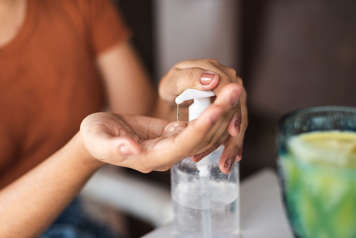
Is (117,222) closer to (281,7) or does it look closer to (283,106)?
(283,106)

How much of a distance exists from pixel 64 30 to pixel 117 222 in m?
0.51

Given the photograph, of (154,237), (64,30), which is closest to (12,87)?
(64,30)

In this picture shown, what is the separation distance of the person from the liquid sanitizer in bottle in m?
0.04

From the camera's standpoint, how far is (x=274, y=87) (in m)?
1.61

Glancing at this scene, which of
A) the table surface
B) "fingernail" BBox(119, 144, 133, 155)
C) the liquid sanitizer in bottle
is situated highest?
"fingernail" BBox(119, 144, 133, 155)

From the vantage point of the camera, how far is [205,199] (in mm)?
494

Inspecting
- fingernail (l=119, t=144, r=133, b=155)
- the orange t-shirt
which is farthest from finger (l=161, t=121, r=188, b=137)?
the orange t-shirt

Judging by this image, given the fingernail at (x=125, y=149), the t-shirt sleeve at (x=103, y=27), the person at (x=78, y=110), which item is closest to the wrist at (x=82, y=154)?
the person at (x=78, y=110)

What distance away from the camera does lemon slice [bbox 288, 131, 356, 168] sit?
1.18 feet

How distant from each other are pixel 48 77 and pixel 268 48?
3.38 ft

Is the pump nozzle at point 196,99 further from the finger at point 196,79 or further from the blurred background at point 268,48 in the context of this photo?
the blurred background at point 268,48

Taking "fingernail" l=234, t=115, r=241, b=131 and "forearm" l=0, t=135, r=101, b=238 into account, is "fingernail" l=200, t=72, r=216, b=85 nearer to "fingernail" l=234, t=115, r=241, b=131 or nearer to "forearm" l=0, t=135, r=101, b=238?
"fingernail" l=234, t=115, r=241, b=131

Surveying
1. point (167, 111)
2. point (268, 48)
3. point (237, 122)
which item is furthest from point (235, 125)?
point (268, 48)

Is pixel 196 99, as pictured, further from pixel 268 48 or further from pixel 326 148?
pixel 268 48
